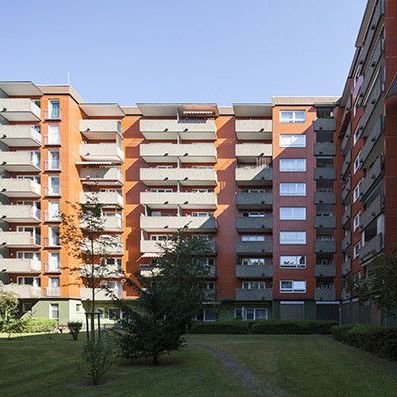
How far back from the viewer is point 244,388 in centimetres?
1855

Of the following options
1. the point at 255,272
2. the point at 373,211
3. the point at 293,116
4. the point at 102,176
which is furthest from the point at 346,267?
the point at 102,176

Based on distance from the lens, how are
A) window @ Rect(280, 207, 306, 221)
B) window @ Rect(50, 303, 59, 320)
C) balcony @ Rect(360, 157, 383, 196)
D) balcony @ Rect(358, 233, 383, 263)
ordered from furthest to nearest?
window @ Rect(280, 207, 306, 221), window @ Rect(50, 303, 59, 320), balcony @ Rect(360, 157, 383, 196), balcony @ Rect(358, 233, 383, 263)

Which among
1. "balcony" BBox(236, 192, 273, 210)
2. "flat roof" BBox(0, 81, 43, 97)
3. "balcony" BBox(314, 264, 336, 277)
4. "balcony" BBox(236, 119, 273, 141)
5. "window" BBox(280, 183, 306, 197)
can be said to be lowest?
"balcony" BBox(314, 264, 336, 277)

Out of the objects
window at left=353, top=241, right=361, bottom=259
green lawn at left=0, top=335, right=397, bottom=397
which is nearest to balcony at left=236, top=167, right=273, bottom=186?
window at left=353, top=241, right=361, bottom=259

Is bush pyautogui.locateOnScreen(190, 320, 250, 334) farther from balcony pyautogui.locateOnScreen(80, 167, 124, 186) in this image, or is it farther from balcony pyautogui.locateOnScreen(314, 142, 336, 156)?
balcony pyautogui.locateOnScreen(314, 142, 336, 156)

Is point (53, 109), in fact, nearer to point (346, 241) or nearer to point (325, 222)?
point (325, 222)

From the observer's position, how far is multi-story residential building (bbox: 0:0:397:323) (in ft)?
191

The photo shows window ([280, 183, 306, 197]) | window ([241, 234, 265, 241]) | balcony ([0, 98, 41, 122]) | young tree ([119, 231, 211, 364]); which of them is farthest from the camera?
window ([241, 234, 265, 241])

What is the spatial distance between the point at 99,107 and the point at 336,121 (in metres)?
26.1

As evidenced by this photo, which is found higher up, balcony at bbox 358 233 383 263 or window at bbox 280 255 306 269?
Result: balcony at bbox 358 233 383 263

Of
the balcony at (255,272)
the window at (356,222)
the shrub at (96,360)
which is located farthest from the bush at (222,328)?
the shrub at (96,360)

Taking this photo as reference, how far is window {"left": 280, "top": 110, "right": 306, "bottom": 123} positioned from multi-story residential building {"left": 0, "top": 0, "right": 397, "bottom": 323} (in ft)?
0.36

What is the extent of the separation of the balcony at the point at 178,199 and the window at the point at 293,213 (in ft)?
24.5

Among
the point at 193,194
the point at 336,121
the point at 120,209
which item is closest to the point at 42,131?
the point at 120,209
